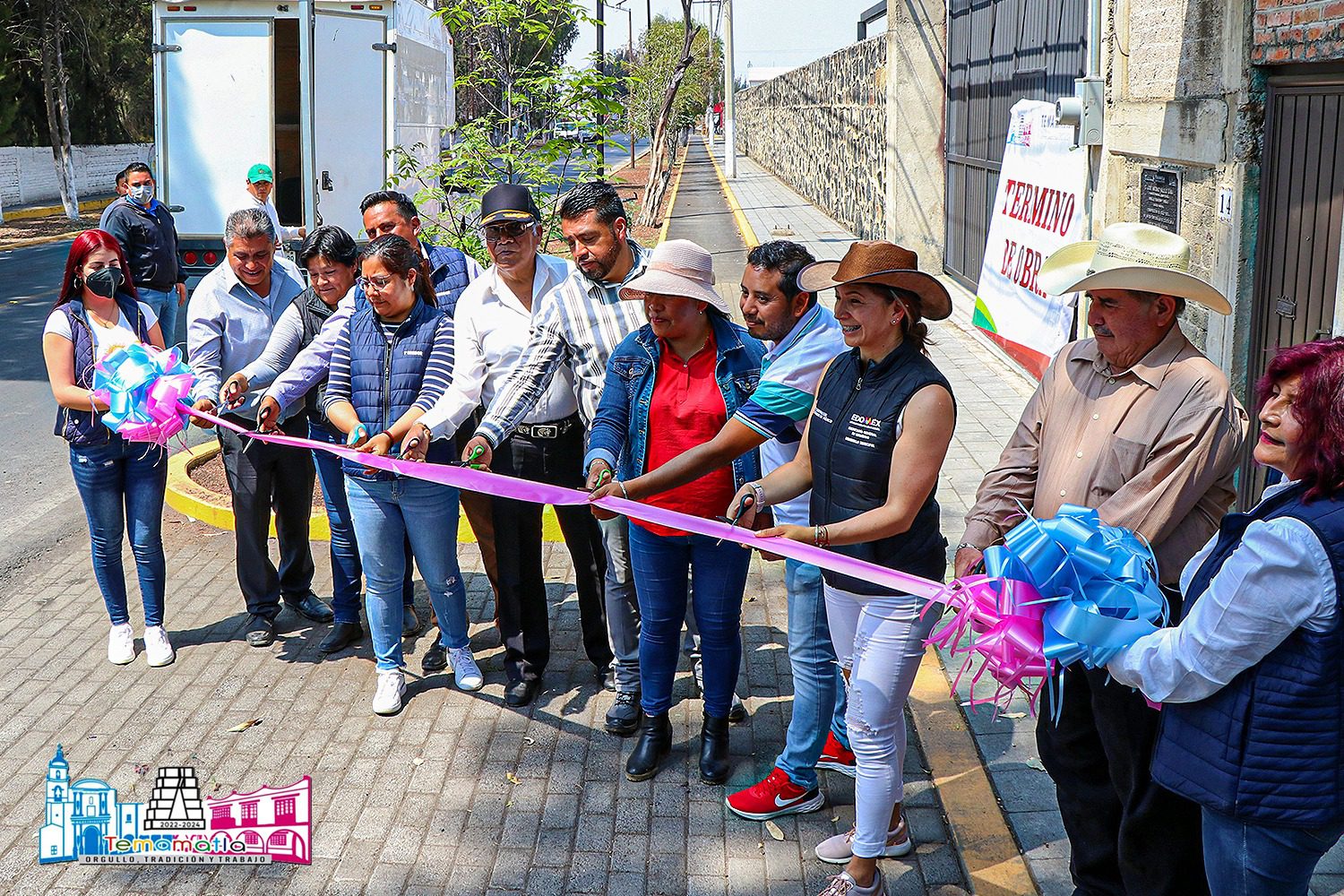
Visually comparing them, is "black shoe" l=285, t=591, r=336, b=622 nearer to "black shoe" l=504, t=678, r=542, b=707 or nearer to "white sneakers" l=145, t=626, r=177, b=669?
"white sneakers" l=145, t=626, r=177, b=669

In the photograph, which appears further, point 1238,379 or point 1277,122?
point 1238,379

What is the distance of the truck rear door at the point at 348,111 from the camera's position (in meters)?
12.2

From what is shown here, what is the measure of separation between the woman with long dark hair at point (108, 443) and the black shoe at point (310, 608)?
69 centimetres

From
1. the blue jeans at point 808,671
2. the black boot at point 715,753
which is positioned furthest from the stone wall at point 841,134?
the blue jeans at point 808,671

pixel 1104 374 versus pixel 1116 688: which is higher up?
pixel 1104 374

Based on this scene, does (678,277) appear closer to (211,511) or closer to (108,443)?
(108,443)

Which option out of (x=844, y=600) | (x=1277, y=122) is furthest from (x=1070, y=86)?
(x=844, y=600)

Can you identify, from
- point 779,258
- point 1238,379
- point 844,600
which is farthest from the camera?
point 1238,379

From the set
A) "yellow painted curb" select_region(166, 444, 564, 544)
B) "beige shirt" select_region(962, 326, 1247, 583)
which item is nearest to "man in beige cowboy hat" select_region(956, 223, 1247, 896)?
"beige shirt" select_region(962, 326, 1247, 583)

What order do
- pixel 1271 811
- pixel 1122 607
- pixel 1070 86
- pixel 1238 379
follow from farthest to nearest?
pixel 1070 86, pixel 1238 379, pixel 1122 607, pixel 1271 811

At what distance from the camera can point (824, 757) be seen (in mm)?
4699

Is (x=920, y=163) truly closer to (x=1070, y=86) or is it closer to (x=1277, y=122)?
(x=1070, y=86)

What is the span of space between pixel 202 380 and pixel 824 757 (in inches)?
133

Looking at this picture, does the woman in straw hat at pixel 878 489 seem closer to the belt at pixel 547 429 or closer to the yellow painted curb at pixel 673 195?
the belt at pixel 547 429
